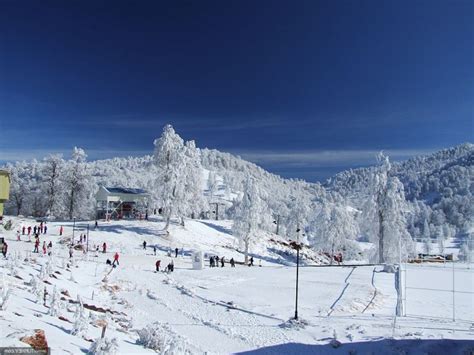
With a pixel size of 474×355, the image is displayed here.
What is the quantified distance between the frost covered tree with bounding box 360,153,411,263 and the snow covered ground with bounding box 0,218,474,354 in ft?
14.7

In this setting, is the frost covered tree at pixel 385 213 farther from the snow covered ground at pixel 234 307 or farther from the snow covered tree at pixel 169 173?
the snow covered tree at pixel 169 173

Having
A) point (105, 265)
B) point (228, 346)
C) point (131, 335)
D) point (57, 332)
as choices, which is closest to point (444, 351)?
point (228, 346)

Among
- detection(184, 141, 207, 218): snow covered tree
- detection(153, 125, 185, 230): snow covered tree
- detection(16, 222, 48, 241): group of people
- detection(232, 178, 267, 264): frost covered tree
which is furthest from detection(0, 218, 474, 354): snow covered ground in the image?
detection(184, 141, 207, 218): snow covered tree

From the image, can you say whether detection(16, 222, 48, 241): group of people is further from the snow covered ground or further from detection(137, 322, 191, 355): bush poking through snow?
detection(137, 322, 191, 355): bush poking through snow

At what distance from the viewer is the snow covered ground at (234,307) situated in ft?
54.1

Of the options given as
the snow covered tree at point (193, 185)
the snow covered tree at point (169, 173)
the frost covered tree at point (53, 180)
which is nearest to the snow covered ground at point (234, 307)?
the snow covered tree at point (169, 173)

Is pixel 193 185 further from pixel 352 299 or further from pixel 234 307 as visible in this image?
pixel 352 299

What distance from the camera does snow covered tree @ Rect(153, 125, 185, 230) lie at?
56.9m

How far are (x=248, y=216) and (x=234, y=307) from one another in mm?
29996

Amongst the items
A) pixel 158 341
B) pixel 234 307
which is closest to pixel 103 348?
pixel 158 341

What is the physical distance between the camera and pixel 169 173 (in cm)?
Result: 5769

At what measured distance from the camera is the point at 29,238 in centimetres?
4522

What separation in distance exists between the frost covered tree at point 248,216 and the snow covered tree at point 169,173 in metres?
8.72

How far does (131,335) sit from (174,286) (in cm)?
1580
